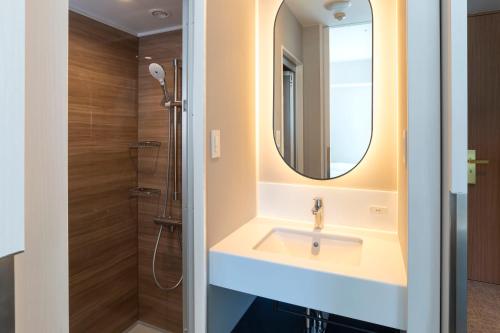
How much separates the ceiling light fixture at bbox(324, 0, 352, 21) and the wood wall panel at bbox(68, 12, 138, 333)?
5.16ft

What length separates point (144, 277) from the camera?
7.87 ft

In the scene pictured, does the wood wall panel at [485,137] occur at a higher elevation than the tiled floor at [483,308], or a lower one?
higher

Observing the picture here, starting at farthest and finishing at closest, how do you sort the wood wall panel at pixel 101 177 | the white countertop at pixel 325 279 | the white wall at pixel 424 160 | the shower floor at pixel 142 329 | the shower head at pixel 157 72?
the shower floor at pixel 142 329 < the shower head at pixel 157 72 < the wood wall panel at pixel 101 177 < the white countertop at pixel 325 279 < the white wall at pixel 424 160

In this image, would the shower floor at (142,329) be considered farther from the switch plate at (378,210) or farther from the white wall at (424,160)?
the white wall at (424,160)

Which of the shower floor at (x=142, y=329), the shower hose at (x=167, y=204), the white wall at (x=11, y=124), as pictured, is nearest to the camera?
the white wall at (x=11, y=124)

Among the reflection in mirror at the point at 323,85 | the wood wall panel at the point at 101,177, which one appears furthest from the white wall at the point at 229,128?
the wood wall panel at the point at 101,177

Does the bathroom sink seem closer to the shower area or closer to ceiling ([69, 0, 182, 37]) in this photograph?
the shower area

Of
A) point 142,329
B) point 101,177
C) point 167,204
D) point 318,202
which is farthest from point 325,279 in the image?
point 142,329

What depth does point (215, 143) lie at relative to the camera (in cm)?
123

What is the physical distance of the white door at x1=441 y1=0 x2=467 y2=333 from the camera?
2.35ft

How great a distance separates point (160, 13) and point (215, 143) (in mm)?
1286

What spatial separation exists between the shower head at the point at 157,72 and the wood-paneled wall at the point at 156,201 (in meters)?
0.07

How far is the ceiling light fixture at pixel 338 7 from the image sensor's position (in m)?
1.52

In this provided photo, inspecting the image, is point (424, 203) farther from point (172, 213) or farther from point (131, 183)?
point (131, 183)
